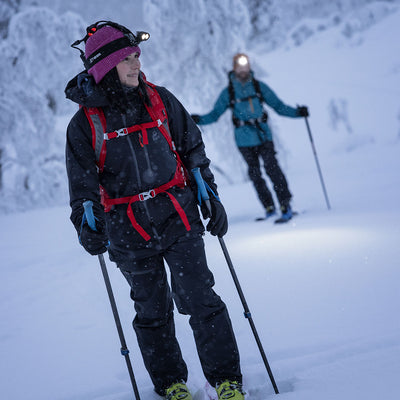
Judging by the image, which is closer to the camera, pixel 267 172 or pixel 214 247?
pixel 214 247

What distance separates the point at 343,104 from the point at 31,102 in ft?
53.6

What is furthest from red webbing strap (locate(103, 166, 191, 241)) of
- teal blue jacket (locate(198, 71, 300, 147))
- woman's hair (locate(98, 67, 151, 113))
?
teal blue jacket (locate(198, 71, 300, 147))

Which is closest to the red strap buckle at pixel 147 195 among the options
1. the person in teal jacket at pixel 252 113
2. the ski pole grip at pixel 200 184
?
the ski pole grip at pixel 200 184

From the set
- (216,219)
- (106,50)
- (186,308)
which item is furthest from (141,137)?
(186,308)

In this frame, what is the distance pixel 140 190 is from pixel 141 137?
0.91 ft

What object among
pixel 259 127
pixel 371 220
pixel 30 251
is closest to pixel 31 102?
pixel 30 251

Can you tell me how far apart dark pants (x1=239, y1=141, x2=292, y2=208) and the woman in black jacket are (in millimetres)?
3996

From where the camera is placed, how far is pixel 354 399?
189 cm

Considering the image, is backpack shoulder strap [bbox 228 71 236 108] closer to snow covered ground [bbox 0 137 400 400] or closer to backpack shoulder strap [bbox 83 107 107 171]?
snow covered ground [bbox 0 137 400 400]

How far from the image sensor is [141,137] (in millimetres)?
2113

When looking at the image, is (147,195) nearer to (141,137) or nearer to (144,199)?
(144,199)

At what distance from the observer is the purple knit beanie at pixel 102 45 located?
2094mm

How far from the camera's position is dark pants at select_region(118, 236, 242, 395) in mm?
2123

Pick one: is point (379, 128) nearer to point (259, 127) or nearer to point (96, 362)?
point (259, 127)
